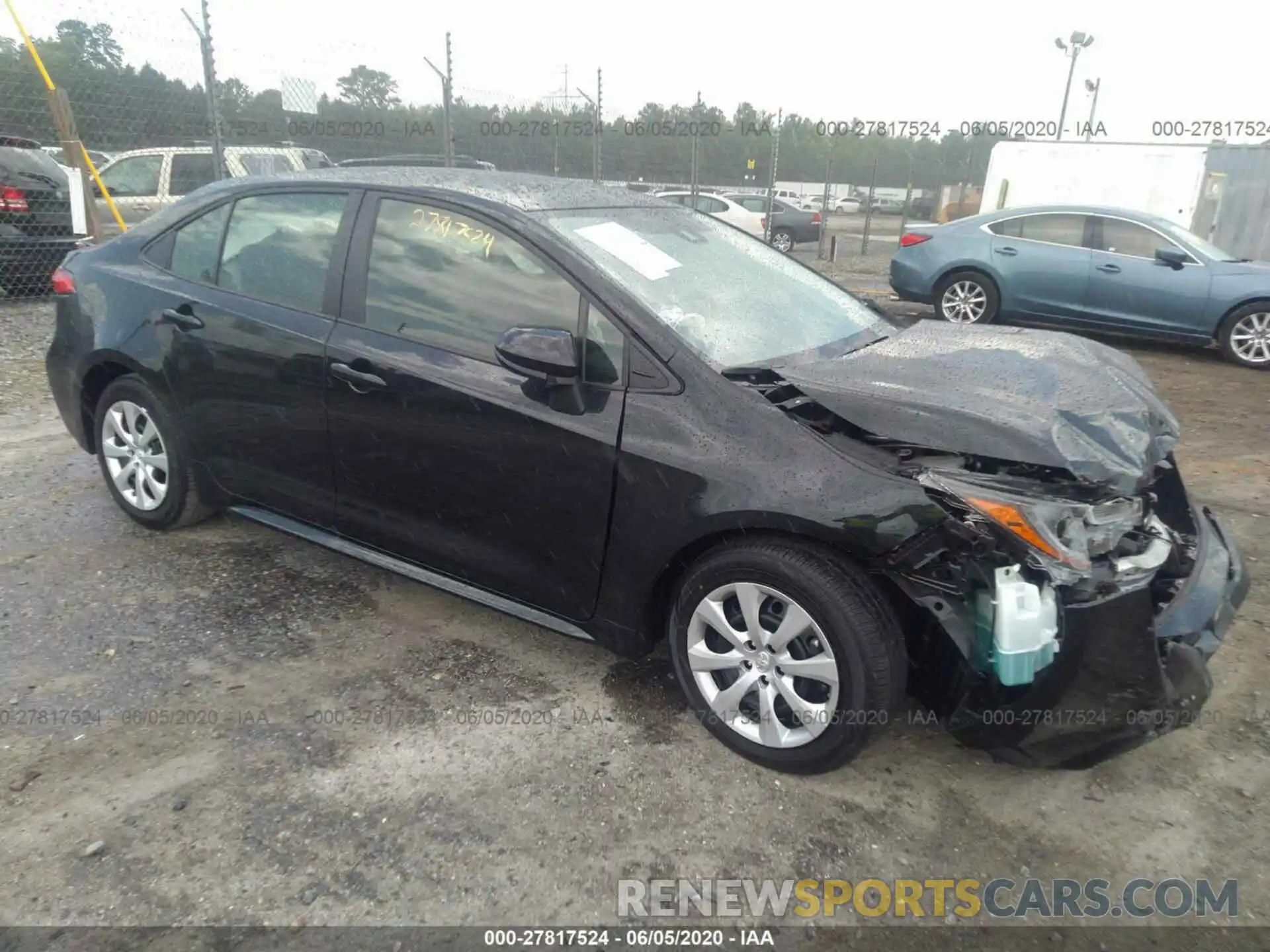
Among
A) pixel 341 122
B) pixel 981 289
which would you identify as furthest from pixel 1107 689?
pixel 341 122

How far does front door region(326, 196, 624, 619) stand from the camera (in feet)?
9.00

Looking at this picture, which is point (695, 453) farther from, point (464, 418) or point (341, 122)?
point (341, 122)

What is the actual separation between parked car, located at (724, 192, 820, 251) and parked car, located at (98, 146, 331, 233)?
11.9 metres

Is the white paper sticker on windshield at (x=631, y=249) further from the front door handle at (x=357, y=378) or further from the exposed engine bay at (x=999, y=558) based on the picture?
the front door handle at (x=357, y=378)

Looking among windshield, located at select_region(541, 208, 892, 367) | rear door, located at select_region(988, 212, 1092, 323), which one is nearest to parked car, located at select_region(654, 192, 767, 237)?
rear door, located at select_region(988, 212, 1092, 323)

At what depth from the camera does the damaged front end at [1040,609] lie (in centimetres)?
221

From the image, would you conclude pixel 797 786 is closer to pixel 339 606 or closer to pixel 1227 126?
pixel 339 606

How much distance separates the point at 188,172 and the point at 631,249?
8661 millimetres

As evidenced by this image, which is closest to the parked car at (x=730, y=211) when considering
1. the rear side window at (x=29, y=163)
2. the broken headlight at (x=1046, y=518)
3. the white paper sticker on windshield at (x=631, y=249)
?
the rear side window at (x=29, y=163)

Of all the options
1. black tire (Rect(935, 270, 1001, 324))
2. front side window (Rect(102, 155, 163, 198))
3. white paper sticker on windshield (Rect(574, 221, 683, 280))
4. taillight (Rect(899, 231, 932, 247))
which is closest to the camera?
white paper sticker on windshield (Rect(574, 221, 683, 280))

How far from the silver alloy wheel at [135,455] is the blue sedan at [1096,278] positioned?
22.7 ft

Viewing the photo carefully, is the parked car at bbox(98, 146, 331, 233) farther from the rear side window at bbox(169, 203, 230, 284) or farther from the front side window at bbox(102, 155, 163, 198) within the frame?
the rear side window at bbox(169, 203, 230, 284)

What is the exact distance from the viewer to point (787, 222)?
19766 mm

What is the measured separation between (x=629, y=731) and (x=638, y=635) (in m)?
0.31
